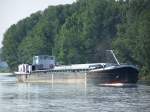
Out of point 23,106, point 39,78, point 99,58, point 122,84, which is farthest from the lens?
point 99,58

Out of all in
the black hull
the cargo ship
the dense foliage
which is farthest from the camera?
the dense foliage

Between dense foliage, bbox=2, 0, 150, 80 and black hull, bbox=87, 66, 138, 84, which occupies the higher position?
dense foliage, bbox=2, 0, 150, 80

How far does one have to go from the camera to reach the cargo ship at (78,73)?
11350 cm

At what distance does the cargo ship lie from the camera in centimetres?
11350

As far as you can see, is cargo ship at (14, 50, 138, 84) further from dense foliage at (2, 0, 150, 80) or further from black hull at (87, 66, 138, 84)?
dense foliage at (2, 0, 150, 80)

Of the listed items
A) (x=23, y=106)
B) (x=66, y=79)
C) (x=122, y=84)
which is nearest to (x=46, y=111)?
(x=23, y=106)

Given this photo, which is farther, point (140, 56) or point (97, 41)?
point (97, 41)

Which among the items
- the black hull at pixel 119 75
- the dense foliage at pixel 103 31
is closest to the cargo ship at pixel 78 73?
the black hull at pixel 119 75

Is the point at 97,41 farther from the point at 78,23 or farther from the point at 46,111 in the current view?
the point at 46,111

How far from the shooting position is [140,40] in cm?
14000

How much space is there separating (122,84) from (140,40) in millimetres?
28647

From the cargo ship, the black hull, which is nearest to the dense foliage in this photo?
the cargo ship

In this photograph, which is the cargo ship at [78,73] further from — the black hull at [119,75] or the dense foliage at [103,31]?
the dense foliage at [103,31]

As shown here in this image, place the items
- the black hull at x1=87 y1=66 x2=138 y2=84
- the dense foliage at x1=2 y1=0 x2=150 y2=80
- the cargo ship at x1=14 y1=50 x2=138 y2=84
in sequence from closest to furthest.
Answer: the black hull at x1=87 y1=66 x2=138 y2=84 < the cargo ship at x1=14 y1=50 x2=138 y2=84 < the dense foliage at x1=2 y1=0 x2=150 y2=80
